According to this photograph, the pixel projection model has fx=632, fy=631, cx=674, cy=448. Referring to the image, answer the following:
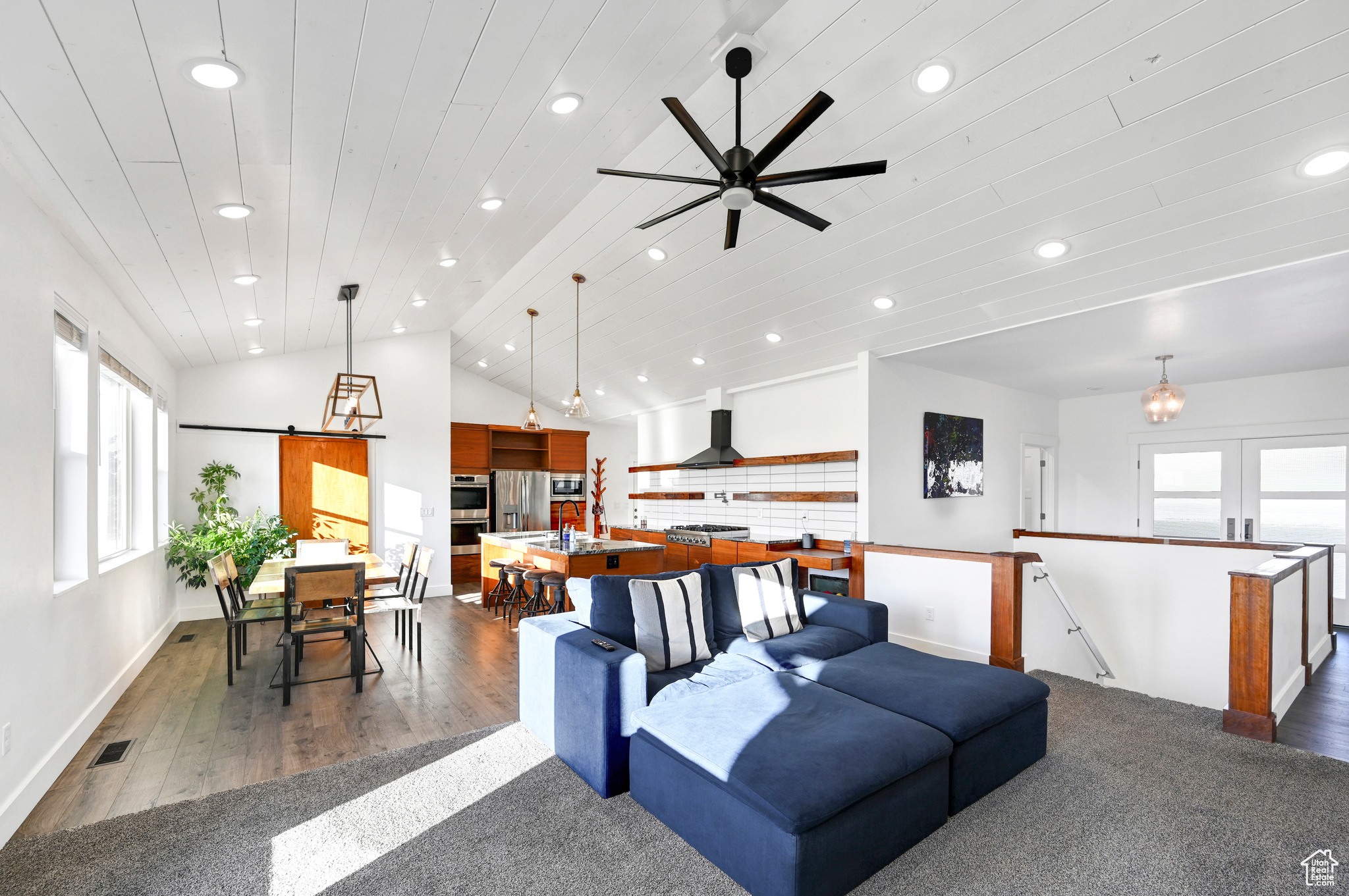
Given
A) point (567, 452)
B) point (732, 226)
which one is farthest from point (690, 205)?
point (567, 452)

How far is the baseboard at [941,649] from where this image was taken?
14.5ft

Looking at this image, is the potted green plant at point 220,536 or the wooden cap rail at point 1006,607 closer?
the wooden cap rail at point 1006,607

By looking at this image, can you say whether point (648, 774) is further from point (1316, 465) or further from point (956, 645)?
point (1316, 465)

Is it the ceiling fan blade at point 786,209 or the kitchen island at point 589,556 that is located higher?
the ceiling fan blade at point 786,209

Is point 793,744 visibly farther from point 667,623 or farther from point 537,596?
point 537,596

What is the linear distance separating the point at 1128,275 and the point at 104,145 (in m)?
4.90

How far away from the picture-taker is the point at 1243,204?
3.00 m

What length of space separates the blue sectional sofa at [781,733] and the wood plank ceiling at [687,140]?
2263 mm

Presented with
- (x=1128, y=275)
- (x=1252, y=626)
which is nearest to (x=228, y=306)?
(x=1128, y=275)

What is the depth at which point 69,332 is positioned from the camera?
314 centimetres

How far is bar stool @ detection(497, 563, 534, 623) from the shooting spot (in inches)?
225

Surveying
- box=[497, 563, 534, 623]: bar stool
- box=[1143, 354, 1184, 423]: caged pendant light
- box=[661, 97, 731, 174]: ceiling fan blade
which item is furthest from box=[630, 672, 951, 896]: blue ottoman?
box=[1143, 354, 1184, 423]: caged pendant light

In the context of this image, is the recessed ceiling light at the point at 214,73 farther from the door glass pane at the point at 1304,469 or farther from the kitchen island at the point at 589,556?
the door glass pane at the point at 1304,469

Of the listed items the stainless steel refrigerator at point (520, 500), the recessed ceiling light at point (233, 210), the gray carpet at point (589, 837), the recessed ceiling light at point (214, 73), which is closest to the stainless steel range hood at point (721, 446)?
the stainless steel refrigerator at point (520, 500)
